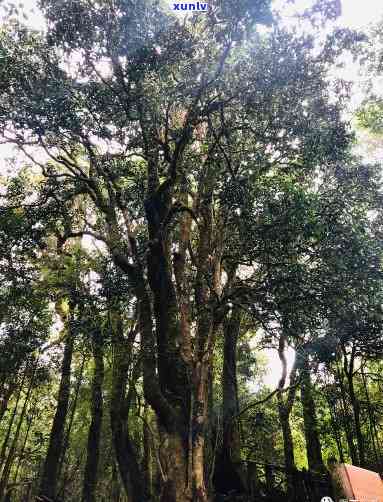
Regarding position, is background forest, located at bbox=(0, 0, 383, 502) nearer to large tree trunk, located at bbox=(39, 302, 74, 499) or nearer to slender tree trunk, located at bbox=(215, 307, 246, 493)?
slender tree trunk, located at bbox=(215, 307, 246, 493)

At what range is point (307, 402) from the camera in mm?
15062

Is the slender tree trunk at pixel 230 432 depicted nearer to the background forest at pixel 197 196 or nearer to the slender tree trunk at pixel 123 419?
the background forest at pixel 197 196

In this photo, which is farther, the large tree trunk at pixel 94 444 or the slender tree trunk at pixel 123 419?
the large tree trunk at pixel 94 444

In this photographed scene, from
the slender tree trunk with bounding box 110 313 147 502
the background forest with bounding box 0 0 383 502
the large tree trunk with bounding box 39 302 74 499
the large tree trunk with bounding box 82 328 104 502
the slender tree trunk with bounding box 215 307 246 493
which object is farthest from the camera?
the large tree trunk with bounding box 82 328 104 502

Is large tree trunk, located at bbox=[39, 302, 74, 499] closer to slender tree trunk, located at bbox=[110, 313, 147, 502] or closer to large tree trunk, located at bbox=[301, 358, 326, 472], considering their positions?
slender tree trunk, located at bbox=[110, 313, 147, 502]

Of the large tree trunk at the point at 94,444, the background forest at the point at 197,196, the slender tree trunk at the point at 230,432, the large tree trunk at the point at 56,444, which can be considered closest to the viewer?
the background forest at the point at 197,196

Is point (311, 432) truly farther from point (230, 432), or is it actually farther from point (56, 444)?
point (56, 444)

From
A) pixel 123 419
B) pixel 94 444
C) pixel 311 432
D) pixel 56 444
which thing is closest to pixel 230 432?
pixel 123 419

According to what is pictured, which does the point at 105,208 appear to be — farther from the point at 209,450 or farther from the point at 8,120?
the point at 209,450

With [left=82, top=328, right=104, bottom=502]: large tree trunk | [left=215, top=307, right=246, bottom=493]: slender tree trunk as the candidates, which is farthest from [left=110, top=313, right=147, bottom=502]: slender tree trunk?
[left=215, top=307, right=246, bottom=493]: slender tree trunk

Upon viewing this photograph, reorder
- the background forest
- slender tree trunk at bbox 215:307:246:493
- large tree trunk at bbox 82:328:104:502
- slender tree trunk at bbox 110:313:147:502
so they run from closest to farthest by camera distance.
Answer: the background forest
slender tree trunk at bbox 215:307:246:493
slender tree trunk at bbox 110:313:147:502
large tree trunk at bbox 82:328:104:502

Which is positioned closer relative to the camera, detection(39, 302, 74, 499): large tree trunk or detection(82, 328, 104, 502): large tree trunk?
detection(39, 302, 74, 499): large tree trunk

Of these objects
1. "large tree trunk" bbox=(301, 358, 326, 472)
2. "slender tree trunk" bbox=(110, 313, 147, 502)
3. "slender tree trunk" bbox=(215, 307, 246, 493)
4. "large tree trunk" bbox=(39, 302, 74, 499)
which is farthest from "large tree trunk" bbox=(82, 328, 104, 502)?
"large tree trunk" bbox=(301, 358, 326, 472)

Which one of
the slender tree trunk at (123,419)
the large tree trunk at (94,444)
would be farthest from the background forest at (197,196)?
the large tree trunk at (94,444)
